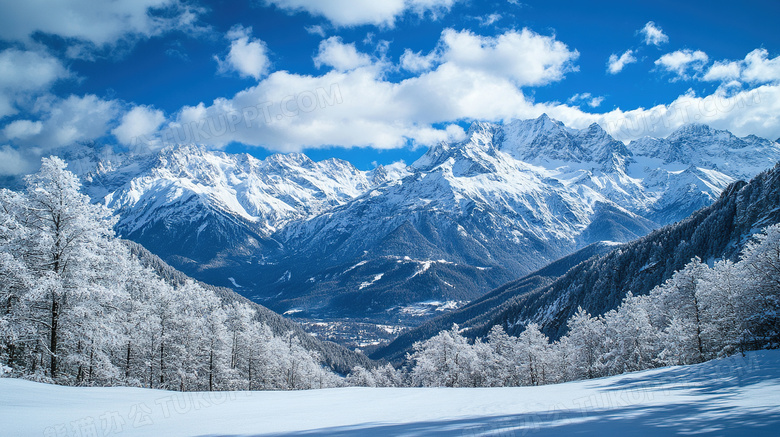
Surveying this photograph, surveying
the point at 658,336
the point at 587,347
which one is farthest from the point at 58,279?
the point at 587,347

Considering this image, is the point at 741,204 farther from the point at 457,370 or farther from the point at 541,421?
the point at 541,421

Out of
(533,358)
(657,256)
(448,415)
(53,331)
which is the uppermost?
(657,256)

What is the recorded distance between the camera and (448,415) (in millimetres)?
11867

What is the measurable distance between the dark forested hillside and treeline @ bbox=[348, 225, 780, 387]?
2683 inches

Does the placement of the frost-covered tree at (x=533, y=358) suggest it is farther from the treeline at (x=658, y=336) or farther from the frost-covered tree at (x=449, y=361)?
the frost-covered tree at (x=449, y=361)

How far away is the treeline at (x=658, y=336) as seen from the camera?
81.4ft

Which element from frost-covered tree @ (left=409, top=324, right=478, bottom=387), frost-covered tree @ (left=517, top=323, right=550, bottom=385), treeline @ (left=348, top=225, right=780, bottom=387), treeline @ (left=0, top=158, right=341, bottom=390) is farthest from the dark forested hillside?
treeline @ (left=0, top=158, right=341, bottom=390)

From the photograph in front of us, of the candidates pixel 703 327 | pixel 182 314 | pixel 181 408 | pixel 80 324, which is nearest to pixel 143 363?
pixel 182 314

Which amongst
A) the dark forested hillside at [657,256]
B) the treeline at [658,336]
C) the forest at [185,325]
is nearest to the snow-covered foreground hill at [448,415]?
the forest at [185,325]

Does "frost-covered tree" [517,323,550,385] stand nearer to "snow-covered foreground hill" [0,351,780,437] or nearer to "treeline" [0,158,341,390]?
"snow-covered foreground hill" [0,351,780,437]

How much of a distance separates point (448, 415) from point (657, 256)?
161 m

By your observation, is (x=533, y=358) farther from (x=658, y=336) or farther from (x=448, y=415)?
(x=448, y=415)

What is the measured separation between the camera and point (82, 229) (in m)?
18.9

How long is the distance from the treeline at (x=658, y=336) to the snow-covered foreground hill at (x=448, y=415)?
1278cm
